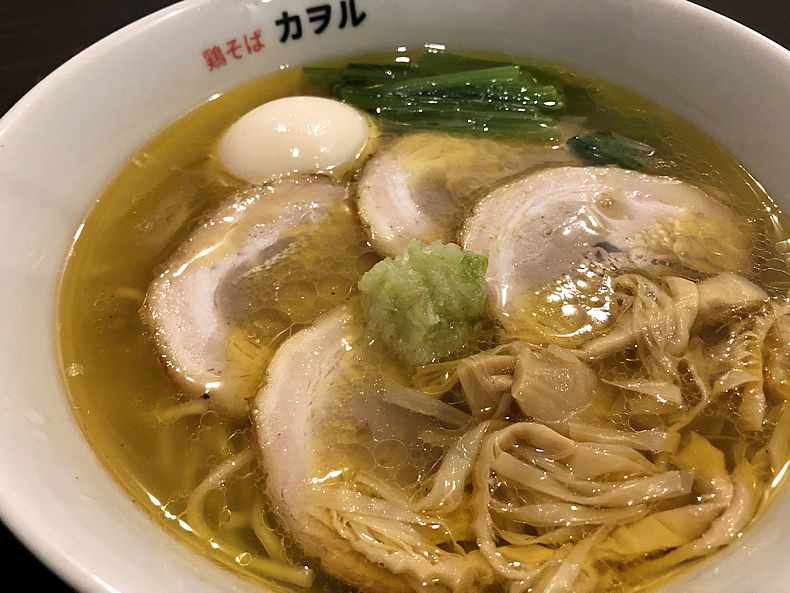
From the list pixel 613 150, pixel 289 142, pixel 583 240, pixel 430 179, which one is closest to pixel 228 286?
pixel 289 142

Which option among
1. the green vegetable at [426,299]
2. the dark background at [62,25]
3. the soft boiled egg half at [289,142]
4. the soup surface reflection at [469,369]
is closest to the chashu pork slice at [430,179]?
the soup surface reflection at [469,369]

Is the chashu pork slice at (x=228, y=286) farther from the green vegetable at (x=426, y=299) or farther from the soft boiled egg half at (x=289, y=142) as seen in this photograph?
the green vegetable at (x=426, y=299)

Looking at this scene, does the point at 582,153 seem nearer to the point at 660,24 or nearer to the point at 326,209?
the point at 660,24

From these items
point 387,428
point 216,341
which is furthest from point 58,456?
point 387,428

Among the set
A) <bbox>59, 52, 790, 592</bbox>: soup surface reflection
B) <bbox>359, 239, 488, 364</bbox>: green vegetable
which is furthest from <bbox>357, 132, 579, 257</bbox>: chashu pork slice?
<bbox>359, 239, 488, 364</bbox>: green vegetable

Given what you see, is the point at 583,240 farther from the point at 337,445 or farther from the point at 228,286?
the point at 228,286

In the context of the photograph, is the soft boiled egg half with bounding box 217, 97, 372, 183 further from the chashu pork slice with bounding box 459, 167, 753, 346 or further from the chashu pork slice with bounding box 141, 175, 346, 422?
the chashu pork slice with bounding box 459, 167, 753, 346
